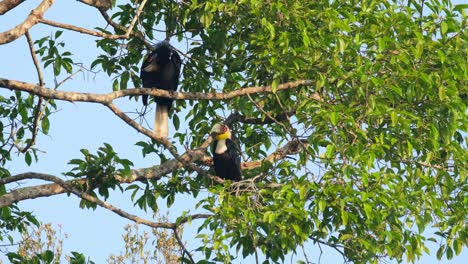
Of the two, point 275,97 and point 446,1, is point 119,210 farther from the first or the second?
point 446,1

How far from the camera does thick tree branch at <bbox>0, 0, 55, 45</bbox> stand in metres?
7.84

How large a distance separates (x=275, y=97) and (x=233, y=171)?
2.97ft

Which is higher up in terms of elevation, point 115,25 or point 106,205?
point 115,25

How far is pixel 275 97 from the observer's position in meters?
9.16

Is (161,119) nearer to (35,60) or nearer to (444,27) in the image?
(35,60)

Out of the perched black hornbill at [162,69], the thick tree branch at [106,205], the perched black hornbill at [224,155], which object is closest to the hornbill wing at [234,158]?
the perched black hornbill at [224,155]

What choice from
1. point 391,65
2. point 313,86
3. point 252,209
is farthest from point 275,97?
point 252,209

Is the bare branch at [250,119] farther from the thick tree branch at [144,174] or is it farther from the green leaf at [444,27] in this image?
the green leaf at [444,27]

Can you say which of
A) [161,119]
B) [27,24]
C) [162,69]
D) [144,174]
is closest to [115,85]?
[162,69]

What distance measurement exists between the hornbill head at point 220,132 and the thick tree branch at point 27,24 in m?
2.10

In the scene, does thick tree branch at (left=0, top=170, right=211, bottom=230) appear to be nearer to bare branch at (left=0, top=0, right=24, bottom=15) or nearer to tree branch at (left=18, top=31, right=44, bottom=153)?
tree branch at (left=18, top=31, right=44, bottom=153)

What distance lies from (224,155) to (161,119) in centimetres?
91

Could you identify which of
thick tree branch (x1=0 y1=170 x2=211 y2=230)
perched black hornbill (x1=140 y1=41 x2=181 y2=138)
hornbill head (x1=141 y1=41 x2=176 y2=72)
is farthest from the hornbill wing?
thick tree branch (x1=0 y1=170 x2=211 y2=230)

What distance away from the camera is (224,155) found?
9641 millimetres
